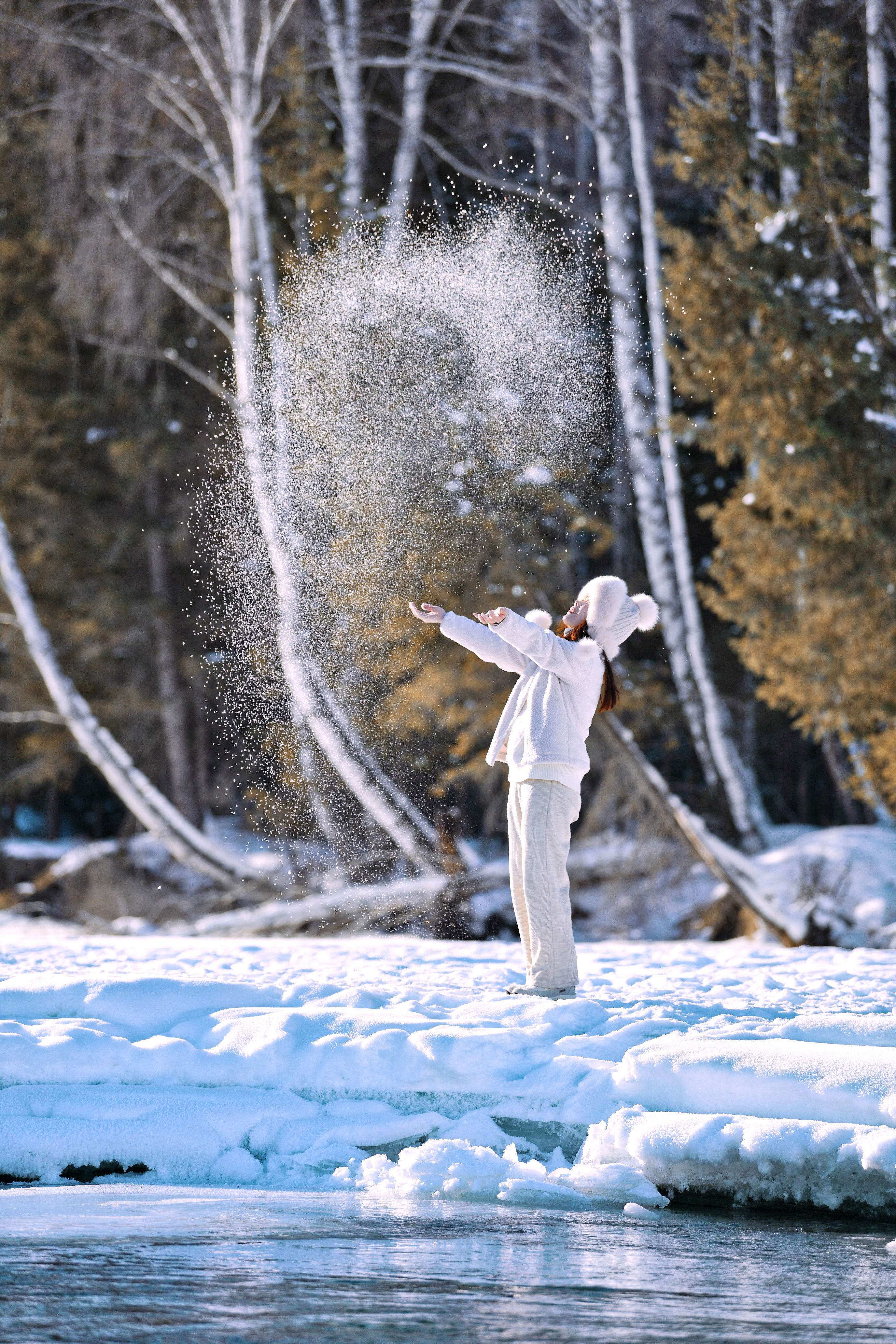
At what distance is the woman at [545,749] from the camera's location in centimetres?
542

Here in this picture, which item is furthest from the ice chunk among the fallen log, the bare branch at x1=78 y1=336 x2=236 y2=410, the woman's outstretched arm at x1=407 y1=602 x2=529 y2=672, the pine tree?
the bare branch at x1=78 y1=336 x2=236 y2=410

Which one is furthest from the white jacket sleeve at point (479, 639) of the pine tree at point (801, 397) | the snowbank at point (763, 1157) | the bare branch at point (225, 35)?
the bare branch at point (225, 35)

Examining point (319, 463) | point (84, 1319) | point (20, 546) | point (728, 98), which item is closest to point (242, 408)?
point (319, 463)

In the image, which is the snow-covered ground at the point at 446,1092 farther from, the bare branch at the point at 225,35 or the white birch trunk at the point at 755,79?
the bare branch at the point at 225,35

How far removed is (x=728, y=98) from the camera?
37.6ft

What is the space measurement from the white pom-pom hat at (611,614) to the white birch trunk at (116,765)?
836 cm

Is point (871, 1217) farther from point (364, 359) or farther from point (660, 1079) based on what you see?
point (364, 359)

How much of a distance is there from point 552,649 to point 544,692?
0.75 ft

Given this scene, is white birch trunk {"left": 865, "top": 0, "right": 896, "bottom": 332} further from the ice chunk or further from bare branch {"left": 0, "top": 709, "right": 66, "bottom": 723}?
bare branch {"left": 0, "top": 709, "right": 66, "bottom": 723}

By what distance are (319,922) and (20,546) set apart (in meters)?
9.74

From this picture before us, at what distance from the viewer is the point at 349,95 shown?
13828mm

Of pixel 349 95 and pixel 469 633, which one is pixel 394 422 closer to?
pixel 349 95

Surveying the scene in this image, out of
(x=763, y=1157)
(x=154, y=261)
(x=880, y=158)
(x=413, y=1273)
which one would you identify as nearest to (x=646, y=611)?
(x=763, y=1157)

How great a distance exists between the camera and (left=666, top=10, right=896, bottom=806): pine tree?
10516 millimetres
